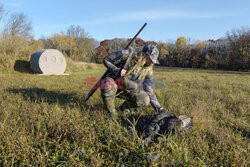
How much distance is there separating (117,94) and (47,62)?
11119 millimetres

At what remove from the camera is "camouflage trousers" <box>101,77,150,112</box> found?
3607 millimetres

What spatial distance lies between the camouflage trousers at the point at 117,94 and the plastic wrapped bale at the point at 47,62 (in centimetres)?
1072

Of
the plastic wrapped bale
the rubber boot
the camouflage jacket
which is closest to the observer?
the camouflage jacket

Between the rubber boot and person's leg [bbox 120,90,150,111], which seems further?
the rubber boot

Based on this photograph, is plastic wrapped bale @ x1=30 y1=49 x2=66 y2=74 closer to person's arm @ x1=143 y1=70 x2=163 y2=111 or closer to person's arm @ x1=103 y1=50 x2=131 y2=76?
person's arm @ x1=103 y1=50 x2=131 y2=76

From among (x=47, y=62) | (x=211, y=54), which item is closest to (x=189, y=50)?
(x=211, y=54)

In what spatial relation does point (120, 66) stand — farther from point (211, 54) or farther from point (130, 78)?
point (211, 54)

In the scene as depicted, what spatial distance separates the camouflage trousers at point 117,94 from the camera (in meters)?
3.61

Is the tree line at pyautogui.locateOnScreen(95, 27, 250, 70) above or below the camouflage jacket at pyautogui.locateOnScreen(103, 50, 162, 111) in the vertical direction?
above

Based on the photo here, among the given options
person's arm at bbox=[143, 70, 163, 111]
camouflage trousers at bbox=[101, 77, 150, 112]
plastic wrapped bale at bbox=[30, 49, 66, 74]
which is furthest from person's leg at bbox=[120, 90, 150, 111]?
plastic wrapped bale at bbox=[30, 49, 66, 74]

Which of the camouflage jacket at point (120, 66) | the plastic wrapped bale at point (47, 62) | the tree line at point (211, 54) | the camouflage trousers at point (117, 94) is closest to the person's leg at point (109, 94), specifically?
the camouflage trousers at point (117, 94)

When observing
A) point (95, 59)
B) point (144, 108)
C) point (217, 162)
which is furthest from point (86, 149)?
point (95, 59)

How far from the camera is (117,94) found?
12.6 feet

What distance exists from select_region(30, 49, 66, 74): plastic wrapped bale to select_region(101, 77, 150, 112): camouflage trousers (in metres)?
10.7
